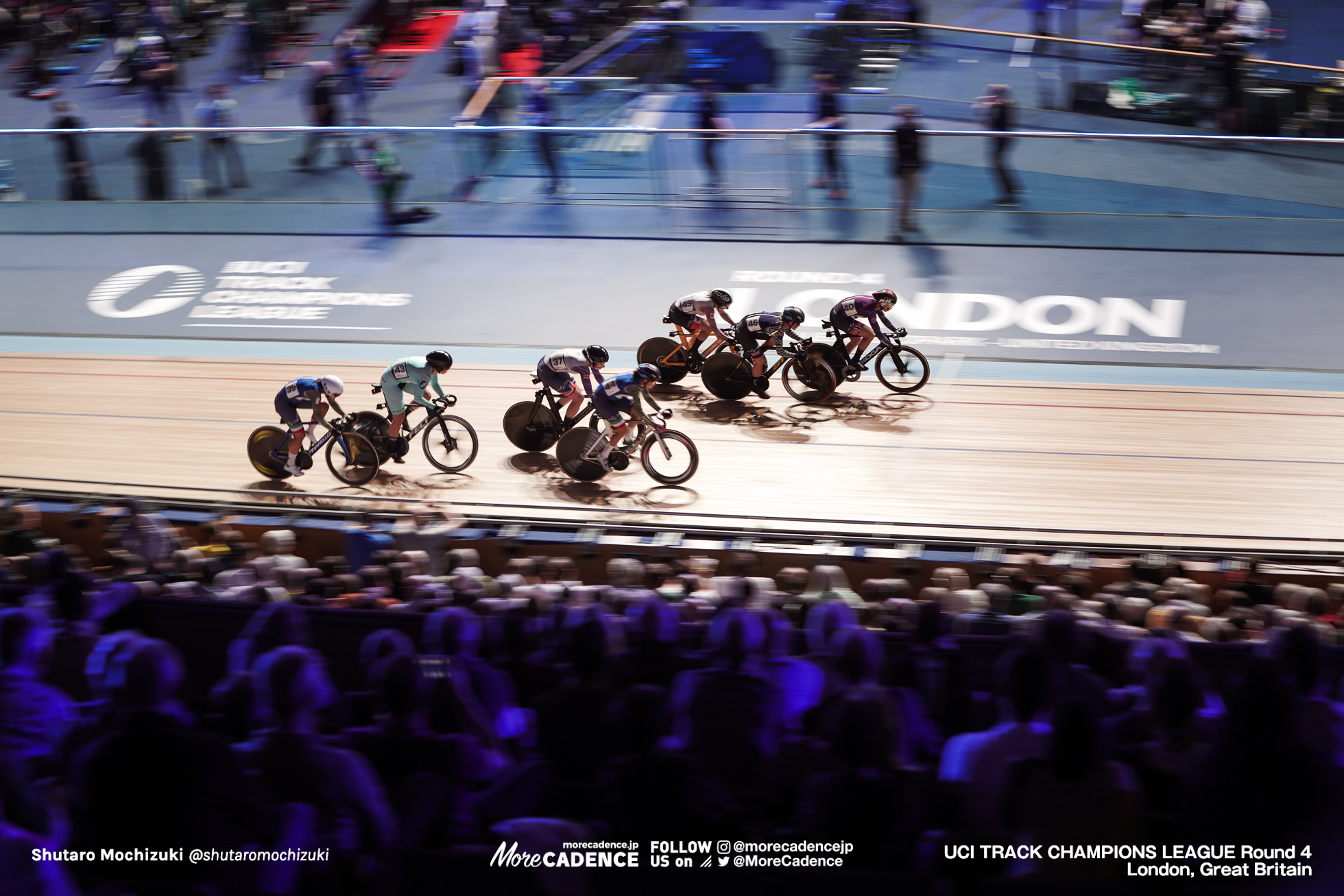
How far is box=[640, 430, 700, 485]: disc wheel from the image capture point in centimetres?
949

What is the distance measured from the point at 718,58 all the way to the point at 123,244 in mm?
8774

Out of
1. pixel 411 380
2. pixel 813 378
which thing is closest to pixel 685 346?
pixel 813 378

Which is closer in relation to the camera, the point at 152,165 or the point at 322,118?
the point at 152,165

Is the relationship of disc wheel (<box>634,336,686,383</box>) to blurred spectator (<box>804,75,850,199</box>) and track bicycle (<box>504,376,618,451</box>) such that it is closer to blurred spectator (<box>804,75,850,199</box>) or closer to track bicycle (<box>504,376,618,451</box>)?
track bicycle (<box>504,376,618,451</box>)

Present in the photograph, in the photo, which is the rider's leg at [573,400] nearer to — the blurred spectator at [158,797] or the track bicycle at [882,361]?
the track bicycle at [882,361]

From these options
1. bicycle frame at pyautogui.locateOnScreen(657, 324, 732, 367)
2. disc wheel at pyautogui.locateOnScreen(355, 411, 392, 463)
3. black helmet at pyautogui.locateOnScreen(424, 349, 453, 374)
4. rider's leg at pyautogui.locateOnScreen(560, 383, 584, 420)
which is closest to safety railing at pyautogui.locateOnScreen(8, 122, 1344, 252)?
bicycle frame at pyautogui.locateOnScreen(657, 324, 732, 367)

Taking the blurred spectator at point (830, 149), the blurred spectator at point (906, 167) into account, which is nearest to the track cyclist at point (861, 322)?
the blurred spectator at point (906, 167)

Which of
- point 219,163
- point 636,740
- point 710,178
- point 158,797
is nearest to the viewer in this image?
point 158,797

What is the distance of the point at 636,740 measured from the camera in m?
3.48

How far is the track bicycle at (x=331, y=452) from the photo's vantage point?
9.80m

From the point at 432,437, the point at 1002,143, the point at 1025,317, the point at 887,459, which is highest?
the point at 1002,143

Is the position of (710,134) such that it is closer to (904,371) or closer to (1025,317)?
(1025,317)

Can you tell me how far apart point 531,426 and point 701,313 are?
6.32ft

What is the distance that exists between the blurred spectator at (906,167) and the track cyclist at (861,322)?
121 inches
